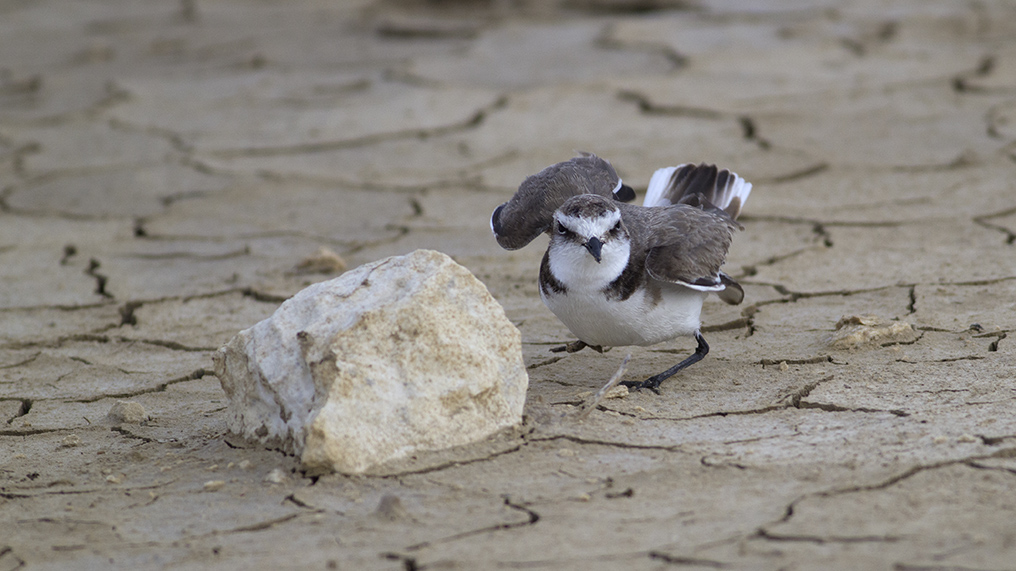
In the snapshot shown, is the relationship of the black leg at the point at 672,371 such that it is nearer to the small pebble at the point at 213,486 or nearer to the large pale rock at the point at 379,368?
the large pale rock at the point at 379,368

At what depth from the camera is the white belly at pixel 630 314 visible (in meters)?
3.62

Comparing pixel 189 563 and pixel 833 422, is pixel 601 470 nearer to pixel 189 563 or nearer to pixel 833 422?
pixel 833 422

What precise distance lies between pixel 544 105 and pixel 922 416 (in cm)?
480

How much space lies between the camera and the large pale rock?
2.93 meters

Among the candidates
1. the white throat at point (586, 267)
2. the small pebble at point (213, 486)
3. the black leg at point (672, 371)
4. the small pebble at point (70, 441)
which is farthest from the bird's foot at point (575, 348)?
the small pebble at point (70, 441)

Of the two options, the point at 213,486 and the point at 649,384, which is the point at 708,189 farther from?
the point at 213,486

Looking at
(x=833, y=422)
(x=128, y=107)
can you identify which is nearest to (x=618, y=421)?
(x=833, y=422)

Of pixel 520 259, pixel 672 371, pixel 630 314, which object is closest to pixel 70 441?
pixel 630 314

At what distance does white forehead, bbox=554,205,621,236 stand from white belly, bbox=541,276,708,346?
21 cm

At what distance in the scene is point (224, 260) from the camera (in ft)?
17.8

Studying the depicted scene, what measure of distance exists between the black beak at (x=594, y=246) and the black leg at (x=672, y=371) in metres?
0.46

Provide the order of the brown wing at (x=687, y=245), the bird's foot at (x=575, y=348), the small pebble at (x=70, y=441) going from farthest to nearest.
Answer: the bird's foot at (x=575, y=348), the brown wing at (x=687, y=245), the small pebble at (x=70, y=441)

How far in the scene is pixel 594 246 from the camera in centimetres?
347

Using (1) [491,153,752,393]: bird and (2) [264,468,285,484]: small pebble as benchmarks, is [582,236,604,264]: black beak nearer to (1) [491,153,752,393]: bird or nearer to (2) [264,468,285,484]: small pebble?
(1) [491,153,752,393]: bird
